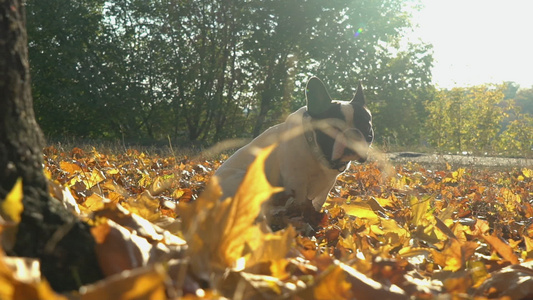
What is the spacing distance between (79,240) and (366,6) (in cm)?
2205

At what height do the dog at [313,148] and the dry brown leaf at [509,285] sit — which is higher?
the dog at [313,148]

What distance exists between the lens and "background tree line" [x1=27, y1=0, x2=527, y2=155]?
639 inches

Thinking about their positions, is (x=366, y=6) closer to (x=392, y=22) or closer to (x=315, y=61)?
(x=392, y=22)

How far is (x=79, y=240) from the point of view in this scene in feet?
3.34

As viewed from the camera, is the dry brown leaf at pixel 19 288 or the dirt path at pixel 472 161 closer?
the dry brown leaf at pixel 19 288

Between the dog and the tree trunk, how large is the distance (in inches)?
80.5

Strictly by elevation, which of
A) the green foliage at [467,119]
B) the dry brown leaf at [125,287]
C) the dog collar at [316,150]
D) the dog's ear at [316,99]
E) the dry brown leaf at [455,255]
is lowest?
the green foliage at [467,119]

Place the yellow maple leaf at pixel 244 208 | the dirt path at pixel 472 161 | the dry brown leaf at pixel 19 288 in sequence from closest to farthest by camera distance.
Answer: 1. the dry brown leaf at pixel 19 288
2. the yellow maple leaf at pixel 244 208
3. the dirt path at pixel 472 161

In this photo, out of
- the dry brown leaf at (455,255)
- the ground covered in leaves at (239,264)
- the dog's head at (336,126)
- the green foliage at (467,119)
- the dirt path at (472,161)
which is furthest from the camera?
the green foliage at (467,119)

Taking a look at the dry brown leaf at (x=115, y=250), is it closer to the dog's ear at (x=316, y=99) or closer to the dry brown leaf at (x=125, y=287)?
the dry brown leaf at (x=125, y=287)

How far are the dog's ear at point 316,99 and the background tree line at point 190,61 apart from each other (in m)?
12.5

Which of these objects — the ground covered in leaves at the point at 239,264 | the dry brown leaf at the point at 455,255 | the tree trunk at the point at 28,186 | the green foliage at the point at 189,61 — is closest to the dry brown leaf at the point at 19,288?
the ground covered in leaves at the point at 239,264

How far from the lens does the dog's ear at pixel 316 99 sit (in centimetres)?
342

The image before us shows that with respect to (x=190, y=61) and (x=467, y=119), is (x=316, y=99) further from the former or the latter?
(x=467, y=119)
